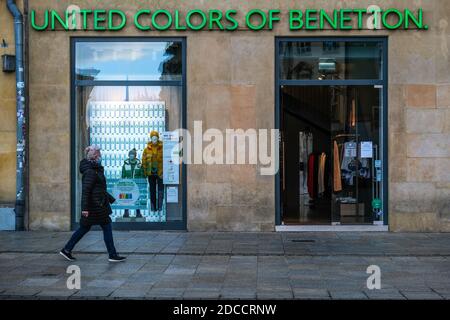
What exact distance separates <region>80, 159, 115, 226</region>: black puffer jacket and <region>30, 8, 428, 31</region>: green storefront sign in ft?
15.2

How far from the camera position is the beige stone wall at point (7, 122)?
1442 centimetres

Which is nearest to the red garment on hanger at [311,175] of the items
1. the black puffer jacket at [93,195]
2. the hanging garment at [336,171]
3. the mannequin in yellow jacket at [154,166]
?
the hanging garment at [336,171]

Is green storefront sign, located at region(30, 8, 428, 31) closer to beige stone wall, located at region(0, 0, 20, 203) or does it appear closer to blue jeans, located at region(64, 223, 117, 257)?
beige stone wall, located at region(0, 0, 20, 203)

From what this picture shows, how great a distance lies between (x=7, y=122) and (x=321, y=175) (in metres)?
6.93

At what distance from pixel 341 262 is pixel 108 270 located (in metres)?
3.58

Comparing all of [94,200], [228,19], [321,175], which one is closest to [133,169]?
[228,19]

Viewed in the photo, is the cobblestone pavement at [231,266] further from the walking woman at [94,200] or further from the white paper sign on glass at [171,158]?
the white paper sign on glass at [171,158]

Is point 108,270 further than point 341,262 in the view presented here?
No

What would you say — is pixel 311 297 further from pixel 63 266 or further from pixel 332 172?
pixel 332 172

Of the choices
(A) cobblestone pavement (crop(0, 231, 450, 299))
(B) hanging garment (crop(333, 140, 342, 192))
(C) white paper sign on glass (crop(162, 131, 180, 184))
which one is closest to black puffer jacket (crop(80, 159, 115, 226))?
(A) cobblestone pavement (crop(0, 231, 450, 299))

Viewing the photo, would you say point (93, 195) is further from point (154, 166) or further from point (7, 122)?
point (7, 122)

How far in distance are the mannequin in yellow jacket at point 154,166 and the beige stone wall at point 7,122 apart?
9.13ft
